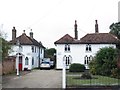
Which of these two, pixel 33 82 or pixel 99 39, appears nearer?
pixel 33 82

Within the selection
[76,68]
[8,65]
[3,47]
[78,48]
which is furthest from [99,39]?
[3,47]

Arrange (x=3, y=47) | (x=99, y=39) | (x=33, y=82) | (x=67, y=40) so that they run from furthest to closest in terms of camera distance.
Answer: (x=67, y=40)
(x=99, y=39)
(x=3, y=47)
(x=33, y=82)

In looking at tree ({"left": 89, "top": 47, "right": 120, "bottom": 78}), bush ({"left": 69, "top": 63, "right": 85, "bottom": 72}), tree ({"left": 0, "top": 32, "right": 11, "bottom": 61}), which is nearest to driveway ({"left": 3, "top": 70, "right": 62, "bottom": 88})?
tree ({"left": 0, "top": 32, "right": 11, "bottom": 61})

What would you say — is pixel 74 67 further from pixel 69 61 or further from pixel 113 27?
pixel 113 27

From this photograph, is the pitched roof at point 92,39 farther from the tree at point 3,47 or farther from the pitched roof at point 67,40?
the tree at point 3,47

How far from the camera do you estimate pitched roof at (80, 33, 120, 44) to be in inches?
2316

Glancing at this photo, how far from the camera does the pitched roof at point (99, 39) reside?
58.8 m

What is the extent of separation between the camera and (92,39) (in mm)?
60312

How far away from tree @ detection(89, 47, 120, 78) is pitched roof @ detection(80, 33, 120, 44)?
1923cm

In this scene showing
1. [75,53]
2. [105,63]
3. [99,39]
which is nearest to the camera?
[105,63]

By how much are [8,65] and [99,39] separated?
24071 mm

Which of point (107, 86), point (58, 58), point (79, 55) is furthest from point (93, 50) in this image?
point (107, 86)

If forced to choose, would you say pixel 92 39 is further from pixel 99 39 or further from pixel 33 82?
pixel 33 82

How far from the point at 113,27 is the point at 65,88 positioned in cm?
6892
